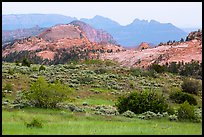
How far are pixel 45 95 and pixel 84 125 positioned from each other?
619cm

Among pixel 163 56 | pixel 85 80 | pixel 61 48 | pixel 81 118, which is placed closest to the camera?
pixel 81 118

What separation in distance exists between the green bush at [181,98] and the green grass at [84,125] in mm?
12628

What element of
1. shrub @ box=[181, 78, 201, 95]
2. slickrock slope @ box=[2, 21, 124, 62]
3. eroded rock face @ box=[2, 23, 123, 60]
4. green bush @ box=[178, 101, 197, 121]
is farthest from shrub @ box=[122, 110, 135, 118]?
eroded rock face @ box=[2, 23, 123, 60]

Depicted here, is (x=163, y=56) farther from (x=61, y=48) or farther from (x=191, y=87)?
(x=61, y=48)

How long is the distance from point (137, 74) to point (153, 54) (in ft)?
124

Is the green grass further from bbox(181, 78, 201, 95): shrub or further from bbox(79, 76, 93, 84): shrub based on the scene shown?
bbox(181, 78, 201, 95): shrub

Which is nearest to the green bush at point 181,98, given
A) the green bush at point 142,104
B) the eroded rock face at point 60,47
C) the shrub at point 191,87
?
the shrub at point 191,87

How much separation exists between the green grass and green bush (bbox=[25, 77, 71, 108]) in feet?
2.93

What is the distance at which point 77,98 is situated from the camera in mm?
31312

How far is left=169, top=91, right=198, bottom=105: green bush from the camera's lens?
32.7 meters

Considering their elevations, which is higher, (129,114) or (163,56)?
(129,114)

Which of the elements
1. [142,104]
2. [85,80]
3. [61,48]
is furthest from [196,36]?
[142,104]

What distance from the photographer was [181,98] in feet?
108

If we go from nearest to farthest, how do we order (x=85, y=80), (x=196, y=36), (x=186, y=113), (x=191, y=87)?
(x=186, y=113), (x=191, y=87), (x=85, y=80), (x=196, y=36)
